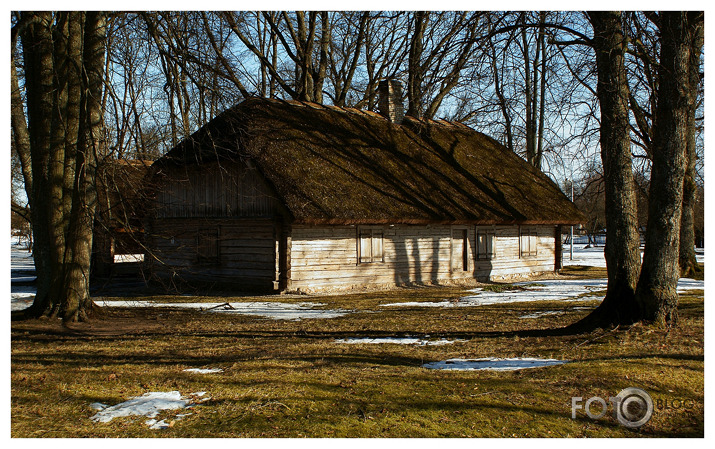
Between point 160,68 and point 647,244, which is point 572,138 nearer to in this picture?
point 647,244

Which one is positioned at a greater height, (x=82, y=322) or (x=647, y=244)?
(x=647, y=244)

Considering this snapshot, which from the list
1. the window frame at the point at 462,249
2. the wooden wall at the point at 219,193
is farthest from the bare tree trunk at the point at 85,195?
the window frame at the point at 462,249

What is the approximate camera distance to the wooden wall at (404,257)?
17.7 m

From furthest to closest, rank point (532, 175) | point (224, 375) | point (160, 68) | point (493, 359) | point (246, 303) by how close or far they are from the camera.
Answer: point (532, 175)
point (246, 303)
point (160, 68)
point (493, 359)
point (224, 375)

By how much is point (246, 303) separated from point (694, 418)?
11424mm

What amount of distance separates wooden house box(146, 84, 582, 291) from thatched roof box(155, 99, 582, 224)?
6 cm

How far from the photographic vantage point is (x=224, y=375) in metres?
6.70

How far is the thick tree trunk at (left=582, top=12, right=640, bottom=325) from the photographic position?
9.07 metres

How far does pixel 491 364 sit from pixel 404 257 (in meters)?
12.6

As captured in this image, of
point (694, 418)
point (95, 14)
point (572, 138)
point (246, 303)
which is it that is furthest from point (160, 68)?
point (694, 418)

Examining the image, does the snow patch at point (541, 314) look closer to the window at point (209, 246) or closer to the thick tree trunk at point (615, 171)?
the thick tree trunk at point (615, 171)

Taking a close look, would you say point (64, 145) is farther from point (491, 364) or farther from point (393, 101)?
point (393, 101)

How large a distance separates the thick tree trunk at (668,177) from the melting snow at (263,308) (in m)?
6.31

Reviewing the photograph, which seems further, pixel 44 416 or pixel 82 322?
pixel 82 322
